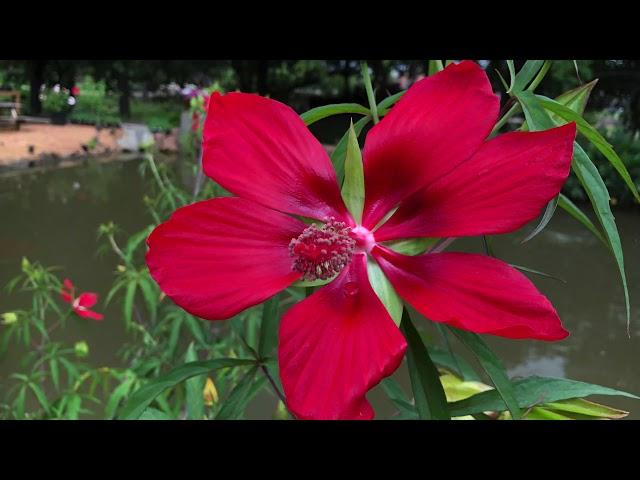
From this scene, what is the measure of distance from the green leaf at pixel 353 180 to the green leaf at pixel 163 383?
0.47ft

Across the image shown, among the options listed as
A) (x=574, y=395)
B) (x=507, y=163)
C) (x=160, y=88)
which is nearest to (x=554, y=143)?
(x=507, y=163)

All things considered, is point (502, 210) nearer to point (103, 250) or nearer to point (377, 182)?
point (377, 182)

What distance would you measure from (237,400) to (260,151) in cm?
19

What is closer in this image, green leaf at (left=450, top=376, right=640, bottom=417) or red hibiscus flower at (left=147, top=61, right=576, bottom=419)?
red hibiscus flower at (left=147, top=61, right=576, bottom=419)

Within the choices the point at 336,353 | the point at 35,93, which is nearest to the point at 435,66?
the point at 336,353

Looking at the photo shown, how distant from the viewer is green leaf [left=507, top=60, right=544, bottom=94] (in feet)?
0.84

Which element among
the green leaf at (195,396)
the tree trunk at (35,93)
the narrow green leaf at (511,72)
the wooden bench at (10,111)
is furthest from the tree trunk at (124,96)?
the narrow green leaf at (511,72)

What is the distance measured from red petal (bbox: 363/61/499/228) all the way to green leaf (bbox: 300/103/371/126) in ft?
0.17

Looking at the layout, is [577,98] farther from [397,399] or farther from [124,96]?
[124,96]

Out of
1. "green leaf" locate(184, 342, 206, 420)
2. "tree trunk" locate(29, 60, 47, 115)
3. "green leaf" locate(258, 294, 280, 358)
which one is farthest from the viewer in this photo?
"tree trunk" locate(29, 60, 47, 115)

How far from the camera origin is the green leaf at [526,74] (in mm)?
255

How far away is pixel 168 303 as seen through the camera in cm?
147

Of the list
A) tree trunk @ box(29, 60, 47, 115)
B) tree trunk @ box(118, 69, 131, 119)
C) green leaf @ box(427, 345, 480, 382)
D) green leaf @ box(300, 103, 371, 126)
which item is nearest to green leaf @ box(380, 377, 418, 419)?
green leaf @ box(427, 345, 480, 382)

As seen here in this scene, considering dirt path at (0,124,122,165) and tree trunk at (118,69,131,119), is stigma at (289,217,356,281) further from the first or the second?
tree trunk at (118,69,131,119)
